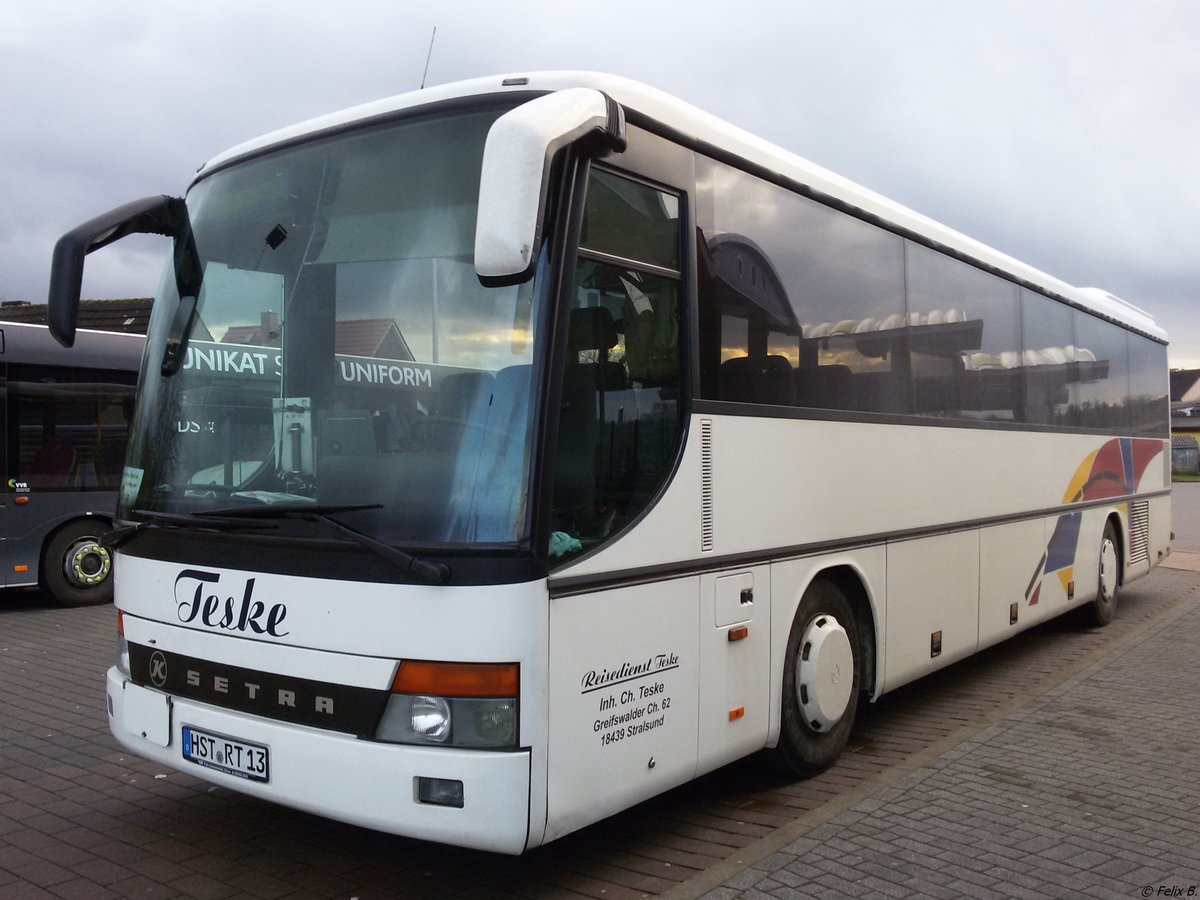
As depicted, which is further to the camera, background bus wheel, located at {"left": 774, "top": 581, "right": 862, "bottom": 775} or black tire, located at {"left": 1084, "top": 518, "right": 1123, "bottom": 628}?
black tire, located at {"left": 1084, "top": 518, "right": 1123, "bottom": 628}

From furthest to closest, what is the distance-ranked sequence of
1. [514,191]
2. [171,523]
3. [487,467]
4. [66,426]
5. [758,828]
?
[66,426]
[758,828]
[171,523]
[487,467]
[514,191]

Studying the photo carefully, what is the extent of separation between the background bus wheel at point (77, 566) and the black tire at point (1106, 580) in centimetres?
1053

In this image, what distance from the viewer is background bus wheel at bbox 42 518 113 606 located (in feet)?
40.5

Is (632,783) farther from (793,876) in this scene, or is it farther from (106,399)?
(106,399)

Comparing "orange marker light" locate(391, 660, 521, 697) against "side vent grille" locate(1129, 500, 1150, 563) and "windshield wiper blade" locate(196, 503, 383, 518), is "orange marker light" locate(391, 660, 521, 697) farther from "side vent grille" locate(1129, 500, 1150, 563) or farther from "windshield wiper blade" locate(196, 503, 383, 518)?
"side vent grille" locate(1129, 500, 1150, 563)

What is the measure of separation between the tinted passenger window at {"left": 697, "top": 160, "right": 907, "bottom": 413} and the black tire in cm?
539

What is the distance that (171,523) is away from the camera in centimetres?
451

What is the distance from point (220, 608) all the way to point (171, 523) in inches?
17.2

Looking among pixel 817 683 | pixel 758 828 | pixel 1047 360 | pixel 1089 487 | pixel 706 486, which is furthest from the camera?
pixel 1089 487

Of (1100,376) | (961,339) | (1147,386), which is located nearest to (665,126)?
(961,339)

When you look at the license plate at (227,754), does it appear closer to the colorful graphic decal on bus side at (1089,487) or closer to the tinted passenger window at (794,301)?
the tinted passenger window at (794,301)

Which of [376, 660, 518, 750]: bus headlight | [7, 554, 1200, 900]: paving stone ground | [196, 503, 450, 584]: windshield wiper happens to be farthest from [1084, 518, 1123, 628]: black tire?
[196, 503, 450, 584]: windshield wiper

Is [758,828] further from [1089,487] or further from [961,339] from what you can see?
[1089,487]

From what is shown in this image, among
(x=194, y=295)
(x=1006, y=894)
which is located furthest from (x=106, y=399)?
(x=1006, y=894)
